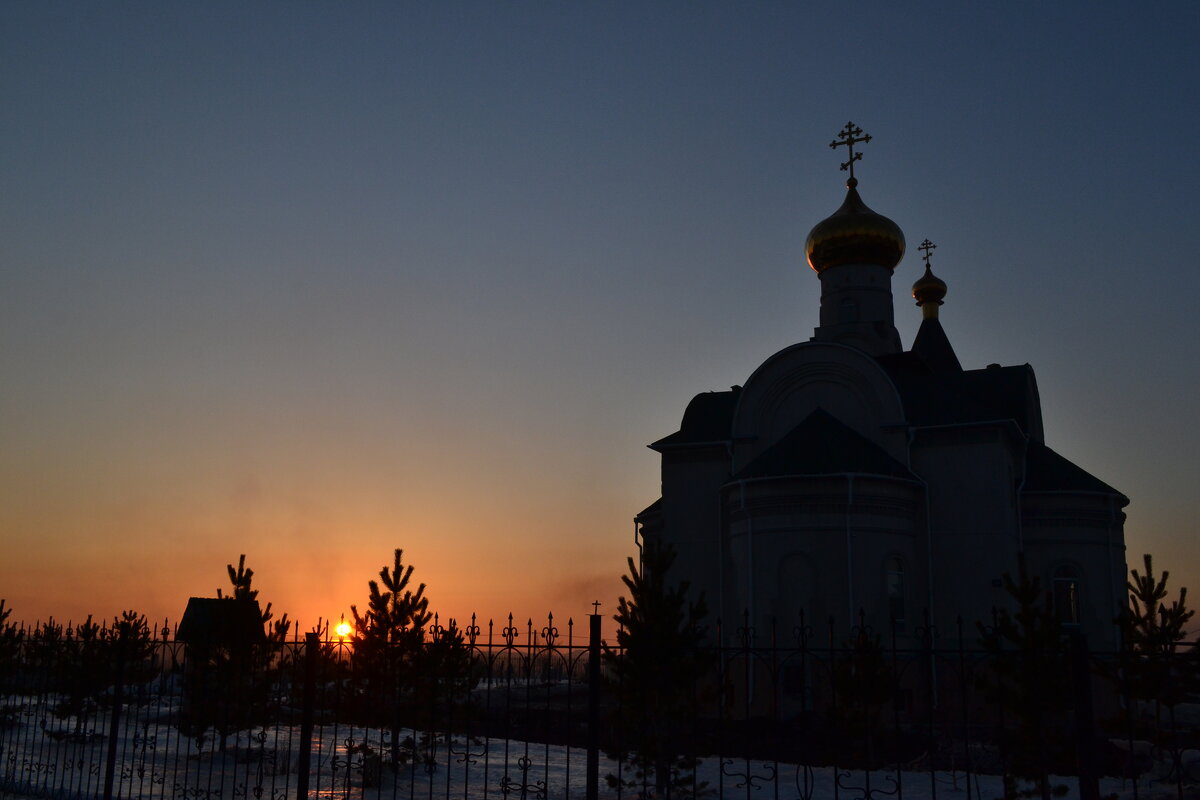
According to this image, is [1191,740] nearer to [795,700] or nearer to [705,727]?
[795,700]

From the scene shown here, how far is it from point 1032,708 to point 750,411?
15101mm

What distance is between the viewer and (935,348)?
33531 mm

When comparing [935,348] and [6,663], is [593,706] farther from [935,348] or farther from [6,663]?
[935,348]

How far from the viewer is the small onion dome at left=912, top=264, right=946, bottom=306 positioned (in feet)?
114

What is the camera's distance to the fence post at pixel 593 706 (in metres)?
7.84

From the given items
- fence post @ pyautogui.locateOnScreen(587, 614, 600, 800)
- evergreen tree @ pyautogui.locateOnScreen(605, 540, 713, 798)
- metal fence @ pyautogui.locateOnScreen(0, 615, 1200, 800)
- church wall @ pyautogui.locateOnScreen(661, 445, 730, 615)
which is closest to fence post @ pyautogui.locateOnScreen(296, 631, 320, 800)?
metal fence @ pyautogui.locateOnScreen(0, 615, 1200, 800)

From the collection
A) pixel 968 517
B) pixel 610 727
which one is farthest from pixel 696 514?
pixel 610 727

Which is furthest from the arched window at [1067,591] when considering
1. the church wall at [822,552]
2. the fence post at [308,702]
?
the fence post at [308,702]

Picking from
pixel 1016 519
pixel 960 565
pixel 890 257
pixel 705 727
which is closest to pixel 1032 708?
pixel 705 727

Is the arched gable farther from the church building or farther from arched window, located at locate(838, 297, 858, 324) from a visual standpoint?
arched window, located at locate(838, 297, 858, 324)

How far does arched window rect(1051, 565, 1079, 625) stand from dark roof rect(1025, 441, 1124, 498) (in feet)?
6.36

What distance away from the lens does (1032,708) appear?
9.02 m

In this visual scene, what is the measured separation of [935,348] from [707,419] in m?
12.1

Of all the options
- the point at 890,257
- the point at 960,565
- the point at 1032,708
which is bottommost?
the point at 1032,708
